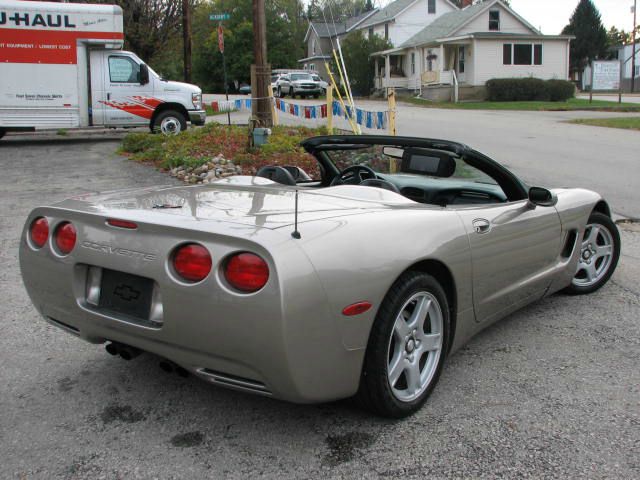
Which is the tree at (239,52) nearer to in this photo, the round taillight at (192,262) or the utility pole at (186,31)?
the utility pole at (186,31)

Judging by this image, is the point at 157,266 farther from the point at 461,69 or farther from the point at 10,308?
the point at 461,69

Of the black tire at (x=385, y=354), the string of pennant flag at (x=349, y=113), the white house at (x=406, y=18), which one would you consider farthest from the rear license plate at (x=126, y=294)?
the white house at (x=406, y=18)

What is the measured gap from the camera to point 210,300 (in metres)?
2.70

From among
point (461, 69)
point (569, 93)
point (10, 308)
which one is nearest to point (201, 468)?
point (10, 308)

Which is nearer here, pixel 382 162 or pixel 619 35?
pixel 382 162

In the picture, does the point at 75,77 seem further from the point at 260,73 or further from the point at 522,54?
the point at 522,54

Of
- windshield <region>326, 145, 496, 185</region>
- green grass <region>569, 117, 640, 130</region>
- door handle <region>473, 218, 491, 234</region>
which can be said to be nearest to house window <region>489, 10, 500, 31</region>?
green grass <region>569, 117, 640, 130</region>

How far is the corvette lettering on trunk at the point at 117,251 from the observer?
9.48ft

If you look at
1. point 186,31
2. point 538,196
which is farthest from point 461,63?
point 538,196

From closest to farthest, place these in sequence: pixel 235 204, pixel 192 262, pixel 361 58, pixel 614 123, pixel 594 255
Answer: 1. pixel 192 262
2. pixel 235 204
3. pixel 594 255
4. pixel 614 123
5. pixel 361 58

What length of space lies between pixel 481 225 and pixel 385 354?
1.05 m

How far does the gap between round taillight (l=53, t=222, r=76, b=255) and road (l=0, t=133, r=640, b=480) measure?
766 millimetres

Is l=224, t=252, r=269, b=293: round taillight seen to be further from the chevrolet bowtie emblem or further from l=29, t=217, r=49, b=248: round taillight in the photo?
l=29, t=217, r=49, b=248: round taillight

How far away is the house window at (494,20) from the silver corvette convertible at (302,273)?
44.4 m
